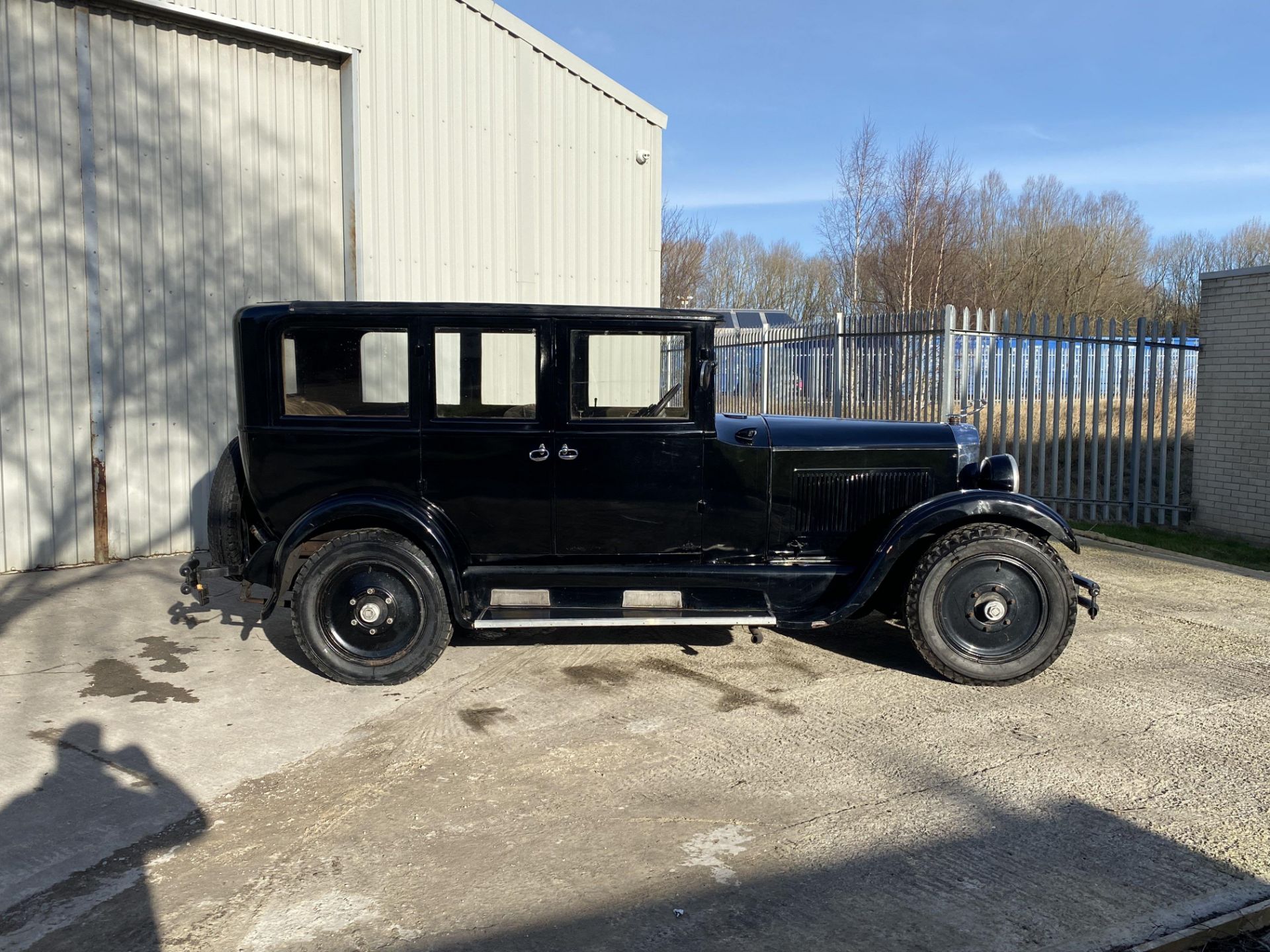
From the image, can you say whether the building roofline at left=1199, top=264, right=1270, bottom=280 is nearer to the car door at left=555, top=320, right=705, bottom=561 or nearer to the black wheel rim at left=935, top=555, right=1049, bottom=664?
the black wheel rim at left=935, top=555, right=1049, bottom=664

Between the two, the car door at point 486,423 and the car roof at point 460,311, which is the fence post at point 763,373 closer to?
the car roof at point 460,311

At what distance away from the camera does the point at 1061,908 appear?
2.99 m

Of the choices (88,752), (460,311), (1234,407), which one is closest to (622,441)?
(460,311)

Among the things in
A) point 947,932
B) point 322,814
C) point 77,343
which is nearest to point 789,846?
point 947,932

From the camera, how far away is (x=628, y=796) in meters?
3.80

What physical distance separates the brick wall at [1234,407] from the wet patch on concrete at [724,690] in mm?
7346

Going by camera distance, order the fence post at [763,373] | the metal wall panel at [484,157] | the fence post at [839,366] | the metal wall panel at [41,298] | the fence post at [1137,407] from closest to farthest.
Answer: the metal wall panel at [41,298], the metal wall panel at [484,157], the fence post at [1137,407], the fence post at [839,366], the fence post at [763,373]

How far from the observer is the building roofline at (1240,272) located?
9.57 m

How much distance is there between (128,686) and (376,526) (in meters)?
1.56

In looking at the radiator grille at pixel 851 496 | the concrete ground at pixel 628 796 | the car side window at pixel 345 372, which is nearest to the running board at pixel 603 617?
the concrete ground at pixel 628 796

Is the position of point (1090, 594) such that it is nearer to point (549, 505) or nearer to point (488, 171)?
point (549, 505)

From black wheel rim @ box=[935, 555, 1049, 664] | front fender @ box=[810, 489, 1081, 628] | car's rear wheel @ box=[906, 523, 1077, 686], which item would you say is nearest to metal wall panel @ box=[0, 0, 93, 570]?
front fender @ box=[810, 489, 1081, 628]

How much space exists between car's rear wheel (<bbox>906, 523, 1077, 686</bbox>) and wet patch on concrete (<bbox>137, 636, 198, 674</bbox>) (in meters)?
4.14

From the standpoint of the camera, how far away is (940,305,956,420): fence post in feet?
34.8
